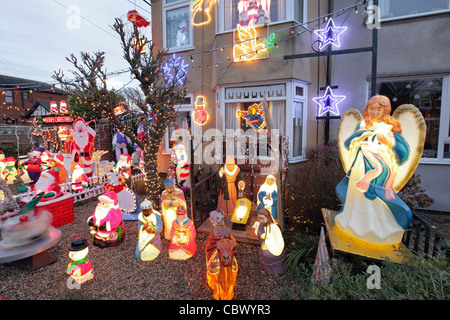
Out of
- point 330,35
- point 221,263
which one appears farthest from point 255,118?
point 221,263

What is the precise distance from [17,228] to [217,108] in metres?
6.15

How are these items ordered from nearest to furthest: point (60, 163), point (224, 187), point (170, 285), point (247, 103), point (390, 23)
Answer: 1. point (170, 285)
2. point (224, 187)
3. point (390, 23)
4. point (247, 103)
5. point (60, 163)

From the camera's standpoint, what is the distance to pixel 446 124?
6.34 metres

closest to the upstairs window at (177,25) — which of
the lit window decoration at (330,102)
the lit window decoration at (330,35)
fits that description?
the lit window decoration at (330,35)

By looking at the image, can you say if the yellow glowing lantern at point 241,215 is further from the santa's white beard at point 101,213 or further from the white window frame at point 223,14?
the white window frame at point 223,14

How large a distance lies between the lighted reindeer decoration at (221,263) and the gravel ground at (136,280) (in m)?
0.29

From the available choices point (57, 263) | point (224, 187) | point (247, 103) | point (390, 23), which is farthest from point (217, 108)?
point (57, 263)

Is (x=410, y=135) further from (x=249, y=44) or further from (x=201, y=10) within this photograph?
(x=201, y=10)

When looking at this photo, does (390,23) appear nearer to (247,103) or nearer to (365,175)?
(247,103)

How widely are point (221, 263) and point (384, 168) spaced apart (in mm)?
2489

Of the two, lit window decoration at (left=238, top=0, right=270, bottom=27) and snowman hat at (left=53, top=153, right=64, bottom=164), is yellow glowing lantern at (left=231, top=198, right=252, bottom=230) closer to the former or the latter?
lit window decoration at (left=238, top=0, right=270, bottom=27)

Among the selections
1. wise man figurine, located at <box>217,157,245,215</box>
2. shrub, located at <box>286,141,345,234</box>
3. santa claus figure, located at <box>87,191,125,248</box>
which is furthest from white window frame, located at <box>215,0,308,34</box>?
santa claus figure, located at <box>87,191,125,248</box>

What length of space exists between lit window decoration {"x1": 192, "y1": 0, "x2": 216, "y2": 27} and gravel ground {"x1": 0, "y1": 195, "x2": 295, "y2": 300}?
7.86 metres

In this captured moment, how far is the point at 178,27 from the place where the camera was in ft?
29.9
